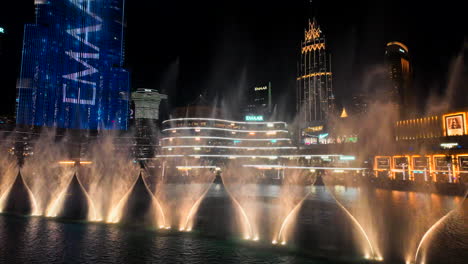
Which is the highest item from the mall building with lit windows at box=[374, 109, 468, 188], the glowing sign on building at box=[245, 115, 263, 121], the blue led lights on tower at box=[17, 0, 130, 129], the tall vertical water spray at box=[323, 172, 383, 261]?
the blue led lights on tower at box=[17, 0, 130, 129]

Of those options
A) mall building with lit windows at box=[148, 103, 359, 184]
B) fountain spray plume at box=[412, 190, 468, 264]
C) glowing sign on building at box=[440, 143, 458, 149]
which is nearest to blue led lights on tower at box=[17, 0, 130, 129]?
mall building with lit windows at box=[148, 103, 359, 184]

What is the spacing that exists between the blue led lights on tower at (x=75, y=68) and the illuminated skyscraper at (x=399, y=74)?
153 meters

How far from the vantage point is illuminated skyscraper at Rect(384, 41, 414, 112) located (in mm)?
180413

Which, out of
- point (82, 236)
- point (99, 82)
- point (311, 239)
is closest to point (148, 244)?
point (82, 236)

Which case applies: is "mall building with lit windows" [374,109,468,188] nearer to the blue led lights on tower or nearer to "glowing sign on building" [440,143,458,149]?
"glowing sign on building" [440,143,458,149]

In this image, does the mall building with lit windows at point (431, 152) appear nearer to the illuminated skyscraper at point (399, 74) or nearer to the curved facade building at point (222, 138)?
the curved facade building at point (222, 138)

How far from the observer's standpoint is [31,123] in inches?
3593

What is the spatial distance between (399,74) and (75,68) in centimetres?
17606

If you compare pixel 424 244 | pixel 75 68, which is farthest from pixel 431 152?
pixel 75 68

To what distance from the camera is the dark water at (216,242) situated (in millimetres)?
12906

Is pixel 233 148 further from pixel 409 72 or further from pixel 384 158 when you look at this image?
pixel 409 72

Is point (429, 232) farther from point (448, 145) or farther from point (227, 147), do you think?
point (227, 147)

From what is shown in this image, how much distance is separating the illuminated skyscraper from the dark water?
183556mm

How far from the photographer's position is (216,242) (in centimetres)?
1548
